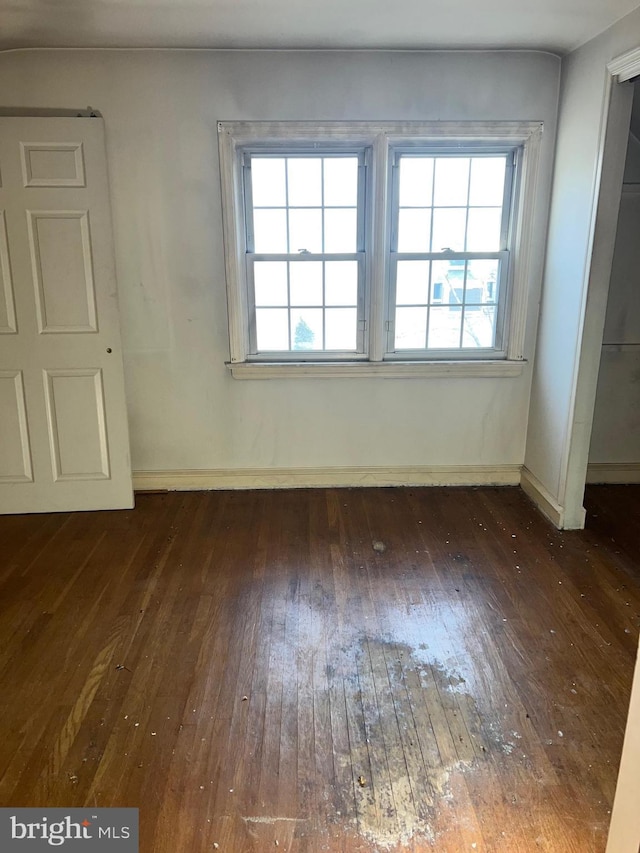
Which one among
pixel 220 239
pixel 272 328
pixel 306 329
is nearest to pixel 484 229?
pixel 306 329

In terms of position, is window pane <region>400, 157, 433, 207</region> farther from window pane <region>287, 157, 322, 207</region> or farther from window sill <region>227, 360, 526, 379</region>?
window sill <region>227, 360, 526, 379</region>

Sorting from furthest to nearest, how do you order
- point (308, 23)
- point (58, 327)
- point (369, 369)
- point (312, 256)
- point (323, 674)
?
point (369, 369), point (312, 256), point (58, 327), point (308, 23), point (323, 674)

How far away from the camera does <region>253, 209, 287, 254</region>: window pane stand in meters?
3.47

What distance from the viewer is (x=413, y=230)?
11.5ft

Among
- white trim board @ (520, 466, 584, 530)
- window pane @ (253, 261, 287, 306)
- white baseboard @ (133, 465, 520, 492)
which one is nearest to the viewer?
white trim board @ (520, 466, 584, 530)

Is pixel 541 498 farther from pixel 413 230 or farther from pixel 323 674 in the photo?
pixel 323 674

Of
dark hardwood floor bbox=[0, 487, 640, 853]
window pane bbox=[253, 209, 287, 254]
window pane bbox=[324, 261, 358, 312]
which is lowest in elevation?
dark hardwood floor bbox=[0, 487, 640, 853]

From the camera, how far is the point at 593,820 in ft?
5.35

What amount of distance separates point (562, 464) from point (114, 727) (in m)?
2.53

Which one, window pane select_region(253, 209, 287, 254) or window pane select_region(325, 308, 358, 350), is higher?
window pane select_region(253, 209, 287, 254)

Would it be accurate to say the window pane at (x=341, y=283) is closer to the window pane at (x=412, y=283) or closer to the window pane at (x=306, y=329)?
the window pane at (x=306, y=329)

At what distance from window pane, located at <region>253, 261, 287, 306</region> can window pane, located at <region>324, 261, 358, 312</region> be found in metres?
0.26

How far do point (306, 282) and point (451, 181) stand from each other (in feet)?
3.37

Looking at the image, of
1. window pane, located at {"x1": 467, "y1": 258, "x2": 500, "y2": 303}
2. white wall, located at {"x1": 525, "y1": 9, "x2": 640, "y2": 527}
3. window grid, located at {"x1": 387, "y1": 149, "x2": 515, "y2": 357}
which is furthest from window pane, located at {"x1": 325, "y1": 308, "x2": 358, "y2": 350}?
white wall, located at {"x1": 525, "y1": 9, "x2": 640, "y2": 527}
